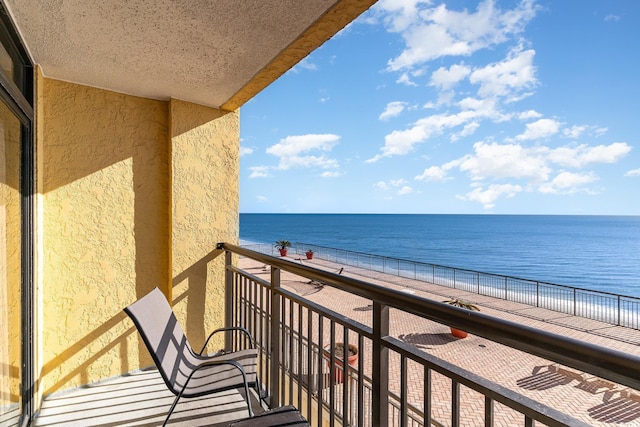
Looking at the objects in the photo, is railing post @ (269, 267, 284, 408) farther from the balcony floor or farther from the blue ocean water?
the blue ocean water

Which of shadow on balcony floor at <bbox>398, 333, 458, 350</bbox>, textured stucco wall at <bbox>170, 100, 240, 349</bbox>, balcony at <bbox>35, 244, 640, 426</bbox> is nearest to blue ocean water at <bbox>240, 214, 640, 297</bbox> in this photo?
shadow on balcony floor at <bbox>398, 333, 458, 350</bbox>

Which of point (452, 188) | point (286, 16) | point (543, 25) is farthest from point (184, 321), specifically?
point (452, 188)

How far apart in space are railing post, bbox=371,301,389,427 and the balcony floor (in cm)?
129

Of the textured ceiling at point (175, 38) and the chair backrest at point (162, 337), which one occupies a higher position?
the textured ceiling at point (175, 38)

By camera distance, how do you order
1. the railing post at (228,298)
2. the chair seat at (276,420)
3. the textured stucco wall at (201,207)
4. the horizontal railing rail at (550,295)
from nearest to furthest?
1. the chair seat at (276,420)
2. the textured stucco wall at (201,207)
3. the railing post at (228,298)
4. the horizontal railing rail at (550,295)

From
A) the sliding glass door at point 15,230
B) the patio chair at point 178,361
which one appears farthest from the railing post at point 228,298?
the sliding glass door at point 15,230

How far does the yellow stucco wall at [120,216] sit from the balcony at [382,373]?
21cm

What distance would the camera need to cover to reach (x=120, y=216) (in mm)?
2740

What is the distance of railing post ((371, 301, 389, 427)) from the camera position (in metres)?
1.18

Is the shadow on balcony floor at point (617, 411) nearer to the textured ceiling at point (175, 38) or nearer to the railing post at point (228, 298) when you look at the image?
the railing post at point (228, 298)

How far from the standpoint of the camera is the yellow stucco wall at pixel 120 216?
2467 mm

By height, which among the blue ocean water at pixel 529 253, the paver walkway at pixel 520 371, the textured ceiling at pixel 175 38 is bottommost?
the blue ocean water at pixel 529 253

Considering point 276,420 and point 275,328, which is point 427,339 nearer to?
point 275,328

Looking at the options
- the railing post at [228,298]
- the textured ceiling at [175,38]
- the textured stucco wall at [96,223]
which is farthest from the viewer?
the railing post at [228,298]
